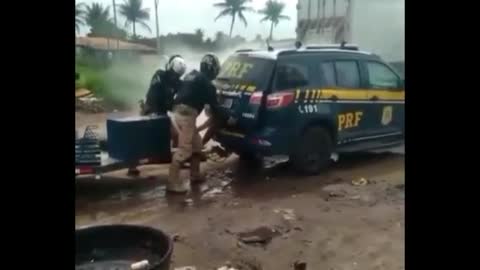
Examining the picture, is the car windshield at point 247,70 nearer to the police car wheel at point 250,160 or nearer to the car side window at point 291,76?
the car side window at point 291,76

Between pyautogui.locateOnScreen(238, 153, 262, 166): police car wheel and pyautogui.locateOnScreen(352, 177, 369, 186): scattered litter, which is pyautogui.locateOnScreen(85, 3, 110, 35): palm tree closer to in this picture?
pyautogui.locateOnScreen(238, 153, 262, 166): police car wheel

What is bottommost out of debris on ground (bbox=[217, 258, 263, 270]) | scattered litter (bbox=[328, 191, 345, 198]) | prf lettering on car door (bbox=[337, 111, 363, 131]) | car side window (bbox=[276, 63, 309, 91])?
debris on ground (bbox=[217, 258, 263, 270])

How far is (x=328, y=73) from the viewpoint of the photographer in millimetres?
7219

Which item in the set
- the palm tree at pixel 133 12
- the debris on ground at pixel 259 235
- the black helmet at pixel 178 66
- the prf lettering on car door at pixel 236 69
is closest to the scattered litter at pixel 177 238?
the debris on ground at pixel 259 235

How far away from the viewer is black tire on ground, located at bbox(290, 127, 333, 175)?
7129mm

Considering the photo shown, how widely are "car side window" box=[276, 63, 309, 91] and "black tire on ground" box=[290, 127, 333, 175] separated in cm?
67

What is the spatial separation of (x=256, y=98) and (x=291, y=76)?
1.86ft

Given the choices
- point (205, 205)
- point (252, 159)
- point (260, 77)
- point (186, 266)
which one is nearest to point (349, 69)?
point (260, 77)

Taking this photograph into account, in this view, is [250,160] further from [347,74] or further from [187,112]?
[347,74]

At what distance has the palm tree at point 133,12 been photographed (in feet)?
43.8

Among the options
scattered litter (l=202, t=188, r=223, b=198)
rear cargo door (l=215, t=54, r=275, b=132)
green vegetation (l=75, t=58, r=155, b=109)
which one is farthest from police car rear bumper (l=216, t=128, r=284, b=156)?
green vegetation (l=75, t=58, r=155, b=109)

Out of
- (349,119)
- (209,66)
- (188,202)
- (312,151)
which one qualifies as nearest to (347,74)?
(349,119)
